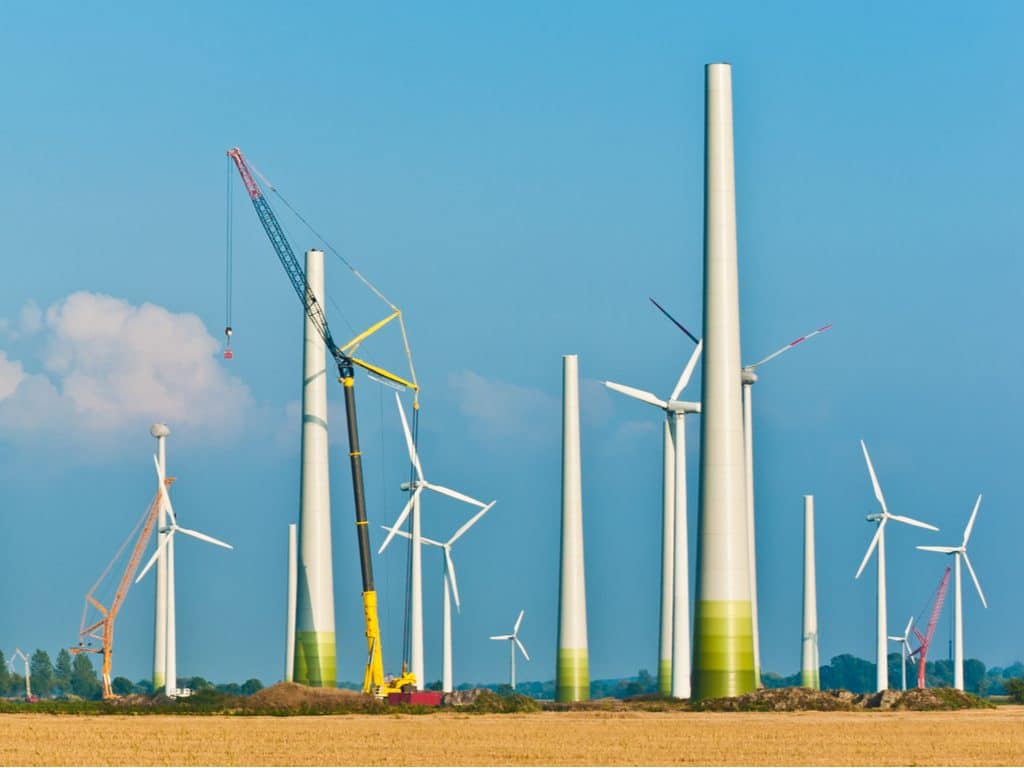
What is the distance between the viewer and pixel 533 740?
8750 centimetres

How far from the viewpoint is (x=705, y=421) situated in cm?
10500

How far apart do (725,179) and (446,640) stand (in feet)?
247

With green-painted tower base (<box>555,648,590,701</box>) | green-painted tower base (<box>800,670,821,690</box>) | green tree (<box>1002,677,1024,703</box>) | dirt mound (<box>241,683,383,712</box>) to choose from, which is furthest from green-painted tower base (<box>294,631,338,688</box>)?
green tree (<box>1002,677,1024,703</box>)

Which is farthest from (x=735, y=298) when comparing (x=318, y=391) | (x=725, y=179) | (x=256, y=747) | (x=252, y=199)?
(x=252, y=199)

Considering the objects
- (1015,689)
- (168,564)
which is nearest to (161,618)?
(168,564)

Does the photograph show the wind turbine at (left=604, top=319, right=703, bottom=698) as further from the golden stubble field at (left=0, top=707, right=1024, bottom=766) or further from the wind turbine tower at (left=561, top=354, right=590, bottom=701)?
the golden stubble field at (left=0, top=707, right=1024, bottom=766)

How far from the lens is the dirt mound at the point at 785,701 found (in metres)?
105

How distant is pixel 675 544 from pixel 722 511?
29800 mm

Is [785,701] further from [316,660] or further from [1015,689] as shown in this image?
[1015,689]

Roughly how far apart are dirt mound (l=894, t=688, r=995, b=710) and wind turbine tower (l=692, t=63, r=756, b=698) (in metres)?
14.4

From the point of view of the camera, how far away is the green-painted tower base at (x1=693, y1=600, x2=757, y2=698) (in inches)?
4090

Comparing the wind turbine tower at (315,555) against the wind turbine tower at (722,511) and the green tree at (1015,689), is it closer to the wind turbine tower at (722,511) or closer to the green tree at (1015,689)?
the wind turbine tower at (722,511)

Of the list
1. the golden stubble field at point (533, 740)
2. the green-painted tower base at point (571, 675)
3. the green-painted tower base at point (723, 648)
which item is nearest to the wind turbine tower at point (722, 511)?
the green-painted tower base at point (723, 648)

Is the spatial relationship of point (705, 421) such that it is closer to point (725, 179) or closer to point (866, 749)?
point (725, 179)
